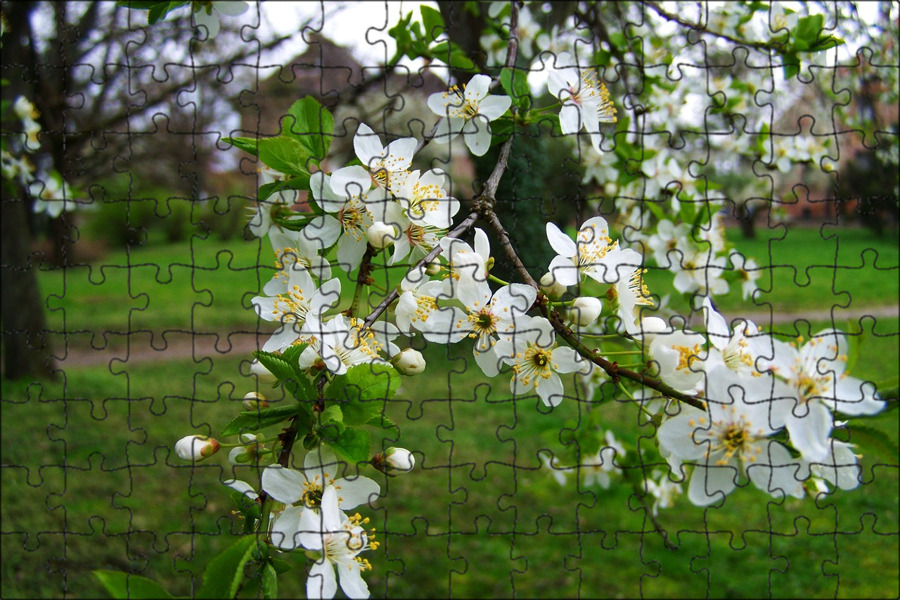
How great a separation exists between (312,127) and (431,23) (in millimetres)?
603

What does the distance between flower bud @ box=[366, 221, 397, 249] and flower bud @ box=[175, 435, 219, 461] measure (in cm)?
34

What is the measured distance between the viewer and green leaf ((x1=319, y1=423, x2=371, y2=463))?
883mm

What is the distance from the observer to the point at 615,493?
314 cm

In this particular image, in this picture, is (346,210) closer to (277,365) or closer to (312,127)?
(312,127)

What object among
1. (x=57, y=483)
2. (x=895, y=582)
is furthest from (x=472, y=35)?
(x=57, y=483)

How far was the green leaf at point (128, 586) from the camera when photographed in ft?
2.34

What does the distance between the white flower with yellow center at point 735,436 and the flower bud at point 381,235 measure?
408 millimetres

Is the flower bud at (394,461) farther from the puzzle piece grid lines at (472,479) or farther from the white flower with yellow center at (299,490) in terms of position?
the puzzle piece grid lines at (472,479)

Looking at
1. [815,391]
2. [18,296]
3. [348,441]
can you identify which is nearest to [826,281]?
[18,296]

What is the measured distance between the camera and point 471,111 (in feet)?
3.75

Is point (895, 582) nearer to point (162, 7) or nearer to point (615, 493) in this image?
point (615, 493)

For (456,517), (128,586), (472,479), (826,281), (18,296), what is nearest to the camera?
(128,586)

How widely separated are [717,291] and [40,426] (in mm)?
3377

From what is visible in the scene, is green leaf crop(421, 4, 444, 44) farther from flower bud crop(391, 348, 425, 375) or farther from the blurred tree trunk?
the blurred tree trunk
